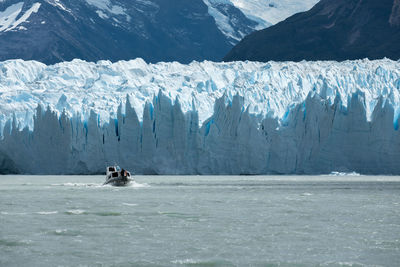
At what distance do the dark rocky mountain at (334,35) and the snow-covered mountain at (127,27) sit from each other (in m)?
48.4

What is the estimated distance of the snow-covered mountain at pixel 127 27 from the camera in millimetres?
137625

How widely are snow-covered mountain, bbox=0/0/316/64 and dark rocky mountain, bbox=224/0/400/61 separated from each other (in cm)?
4840

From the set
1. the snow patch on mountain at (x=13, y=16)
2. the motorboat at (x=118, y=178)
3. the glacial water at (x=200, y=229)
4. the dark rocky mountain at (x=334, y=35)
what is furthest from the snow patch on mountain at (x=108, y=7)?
the glacial water at (x=200, y=229)

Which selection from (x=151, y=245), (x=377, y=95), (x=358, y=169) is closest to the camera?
(x=151, y=245)

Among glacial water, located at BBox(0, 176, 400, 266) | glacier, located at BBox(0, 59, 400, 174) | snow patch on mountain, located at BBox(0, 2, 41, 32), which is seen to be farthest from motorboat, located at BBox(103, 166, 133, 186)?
snow patch on mountain, located at BBox(0, 2, 41, 32)

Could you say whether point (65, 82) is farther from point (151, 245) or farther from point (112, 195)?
point (151, 245)

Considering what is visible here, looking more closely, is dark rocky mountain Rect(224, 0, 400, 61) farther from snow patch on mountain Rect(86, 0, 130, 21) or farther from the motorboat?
snow patch on mountain Rect(86, 0, 130, 21)

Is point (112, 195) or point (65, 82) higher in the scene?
point (65, 82)

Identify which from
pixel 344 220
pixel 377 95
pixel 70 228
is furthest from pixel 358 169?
pixel 70 228

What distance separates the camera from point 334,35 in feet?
297

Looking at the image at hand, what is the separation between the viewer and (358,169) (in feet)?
149

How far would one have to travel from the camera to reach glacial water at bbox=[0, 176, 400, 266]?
14.7 meters

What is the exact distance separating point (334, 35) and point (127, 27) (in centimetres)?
7411

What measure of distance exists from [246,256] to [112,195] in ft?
52.4
